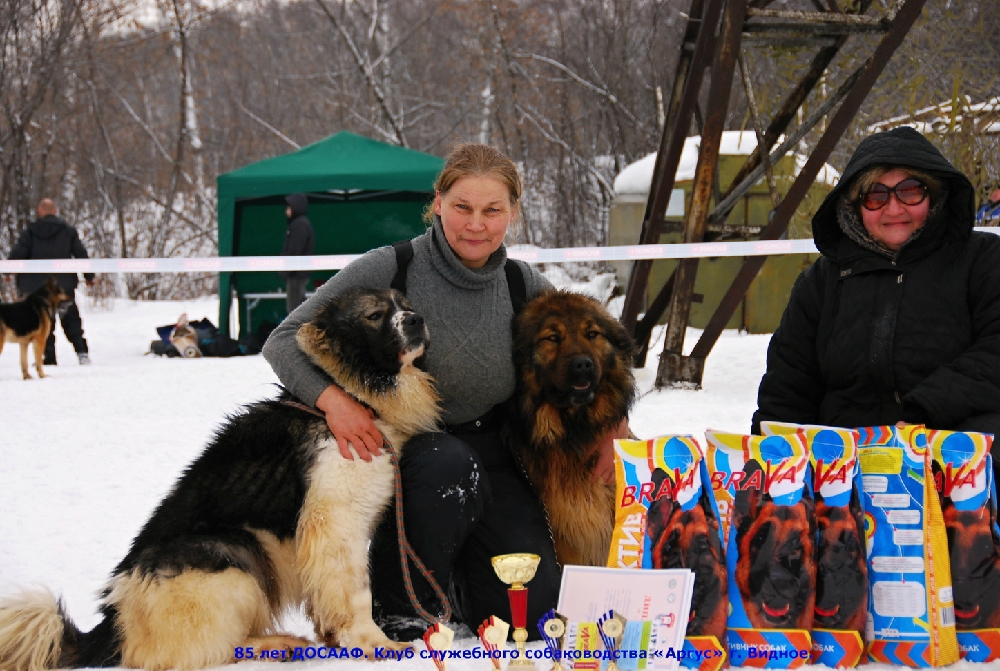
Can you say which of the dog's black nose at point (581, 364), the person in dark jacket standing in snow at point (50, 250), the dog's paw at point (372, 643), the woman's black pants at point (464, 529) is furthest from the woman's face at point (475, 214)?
the person in dark jacket standing in snow at point (50, 250)

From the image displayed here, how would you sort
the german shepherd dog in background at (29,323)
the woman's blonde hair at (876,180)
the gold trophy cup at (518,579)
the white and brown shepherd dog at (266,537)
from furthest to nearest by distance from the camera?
the german shepherd dog in background at (29,323) < the woman's blonde hair at (876,180) < the white and brown shepherd dog at (266,537) < the gold trophy cup at (518,579)

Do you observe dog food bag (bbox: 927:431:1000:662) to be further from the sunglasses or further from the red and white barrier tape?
the red and white barrier tape

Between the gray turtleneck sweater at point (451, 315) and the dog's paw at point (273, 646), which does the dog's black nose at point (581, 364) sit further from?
the dog's paw at point (273, 646)

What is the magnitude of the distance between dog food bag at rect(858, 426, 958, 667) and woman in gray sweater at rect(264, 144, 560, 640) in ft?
3.09

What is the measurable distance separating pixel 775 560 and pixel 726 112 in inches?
168

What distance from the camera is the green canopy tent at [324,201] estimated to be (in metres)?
9.85

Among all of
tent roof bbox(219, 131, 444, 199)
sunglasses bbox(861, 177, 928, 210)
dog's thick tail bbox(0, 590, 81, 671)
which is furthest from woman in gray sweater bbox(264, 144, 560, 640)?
tent roof bbox(219, 131, 444, 199)

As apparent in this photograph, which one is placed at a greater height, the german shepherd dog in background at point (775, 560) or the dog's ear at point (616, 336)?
the dog's ear at point (616, 336)

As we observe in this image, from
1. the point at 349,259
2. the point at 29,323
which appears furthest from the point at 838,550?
the point at 29,323

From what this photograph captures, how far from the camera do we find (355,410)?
2.33 meters

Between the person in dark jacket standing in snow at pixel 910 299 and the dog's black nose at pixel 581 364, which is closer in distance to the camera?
the person in dark jacket standing in snow at pixel 910 299

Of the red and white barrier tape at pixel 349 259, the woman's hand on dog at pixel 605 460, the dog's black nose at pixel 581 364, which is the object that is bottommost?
the woman's hand on dog at pixel 605 460

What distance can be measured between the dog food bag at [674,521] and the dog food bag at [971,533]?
21.8 inches

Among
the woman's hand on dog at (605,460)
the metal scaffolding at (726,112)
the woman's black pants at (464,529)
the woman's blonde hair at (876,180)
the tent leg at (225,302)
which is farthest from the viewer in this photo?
the tent leg at (225,302)
